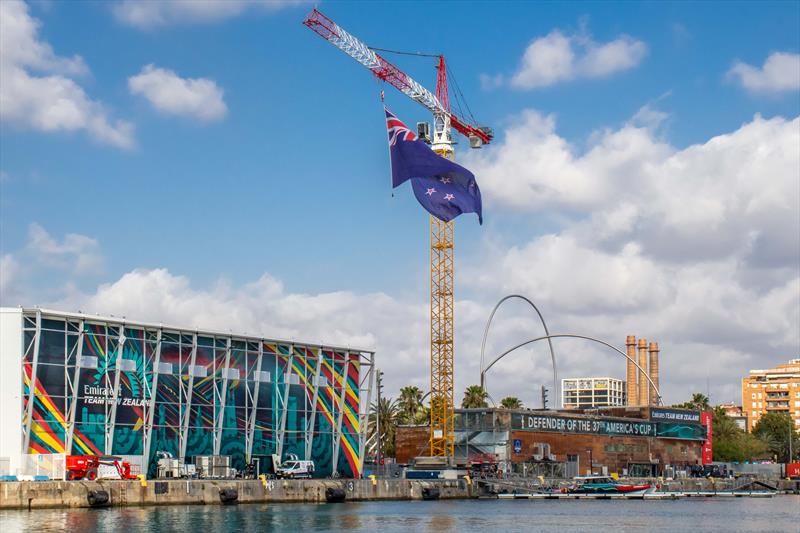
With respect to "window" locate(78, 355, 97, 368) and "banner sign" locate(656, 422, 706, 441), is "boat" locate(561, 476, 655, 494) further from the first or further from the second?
"window" locate(78, 355, 97, 368)

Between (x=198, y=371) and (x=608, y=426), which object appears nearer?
(x=198, y=371)

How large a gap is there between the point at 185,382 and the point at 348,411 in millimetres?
19878

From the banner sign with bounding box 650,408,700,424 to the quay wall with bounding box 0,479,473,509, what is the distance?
5549 cm

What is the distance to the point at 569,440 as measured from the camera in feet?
457

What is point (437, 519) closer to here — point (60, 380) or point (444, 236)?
point (60, 380)

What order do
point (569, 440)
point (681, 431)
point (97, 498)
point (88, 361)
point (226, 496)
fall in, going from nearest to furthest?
point (97, 498) → point (226, 496) → point (88, 361) → point (569, 440) → point (681, 431)

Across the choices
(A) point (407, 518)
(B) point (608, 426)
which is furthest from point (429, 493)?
(B) point (608, 426)

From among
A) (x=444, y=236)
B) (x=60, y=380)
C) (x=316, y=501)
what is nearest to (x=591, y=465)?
(x=444, y=236)

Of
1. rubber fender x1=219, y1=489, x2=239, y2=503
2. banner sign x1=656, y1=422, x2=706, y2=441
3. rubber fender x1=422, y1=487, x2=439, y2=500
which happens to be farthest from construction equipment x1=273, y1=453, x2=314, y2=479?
banner sign x1=656, y1=422, x2=706, y2=441

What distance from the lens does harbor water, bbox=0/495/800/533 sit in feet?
224

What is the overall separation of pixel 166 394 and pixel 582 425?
63795mm

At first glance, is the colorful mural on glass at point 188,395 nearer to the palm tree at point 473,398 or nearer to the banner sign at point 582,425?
the banner sign at point 582,425

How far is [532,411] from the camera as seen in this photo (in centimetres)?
13525

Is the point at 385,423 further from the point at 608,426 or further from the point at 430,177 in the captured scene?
the point at 430,177
